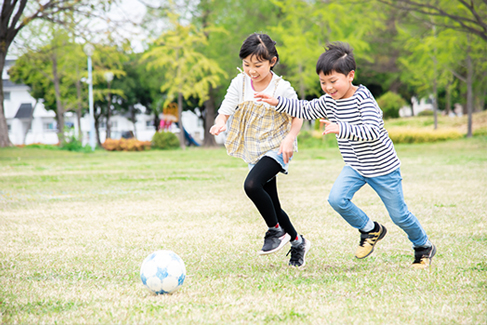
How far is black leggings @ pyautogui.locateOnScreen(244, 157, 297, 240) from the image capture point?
371cm

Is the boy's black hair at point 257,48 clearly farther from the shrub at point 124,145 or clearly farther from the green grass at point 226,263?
the shrub at point 124,145

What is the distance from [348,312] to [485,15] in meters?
20.1

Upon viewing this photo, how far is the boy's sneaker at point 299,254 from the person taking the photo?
12.5 ft

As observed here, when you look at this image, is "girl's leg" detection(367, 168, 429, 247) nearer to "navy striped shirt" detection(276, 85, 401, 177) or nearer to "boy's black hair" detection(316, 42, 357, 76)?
"navy striped shirt" detection(276, 85, 401, 177)

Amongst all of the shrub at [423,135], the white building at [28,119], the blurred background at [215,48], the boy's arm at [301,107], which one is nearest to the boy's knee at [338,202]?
the boy's arm at [301,107]

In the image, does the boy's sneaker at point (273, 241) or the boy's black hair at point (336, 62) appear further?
the boy's sneaker at point (273, 241)

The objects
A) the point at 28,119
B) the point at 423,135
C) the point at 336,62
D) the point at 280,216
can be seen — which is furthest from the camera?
the point at 28,119

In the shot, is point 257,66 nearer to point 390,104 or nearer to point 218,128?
point 218,128

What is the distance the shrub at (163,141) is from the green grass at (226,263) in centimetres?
1938

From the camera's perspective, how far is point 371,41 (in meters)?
31.0

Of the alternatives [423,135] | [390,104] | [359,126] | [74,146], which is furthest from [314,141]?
[359,126]

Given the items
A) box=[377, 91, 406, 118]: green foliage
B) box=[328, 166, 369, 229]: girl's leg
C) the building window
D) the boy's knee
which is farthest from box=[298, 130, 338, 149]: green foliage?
the building window

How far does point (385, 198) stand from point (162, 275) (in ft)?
5.65

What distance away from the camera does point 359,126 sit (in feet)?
11.0
